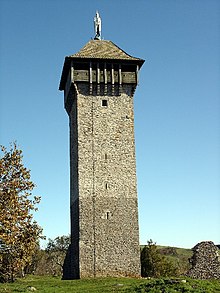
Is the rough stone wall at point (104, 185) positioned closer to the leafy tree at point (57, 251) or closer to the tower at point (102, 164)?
the tower at point (102, 164)

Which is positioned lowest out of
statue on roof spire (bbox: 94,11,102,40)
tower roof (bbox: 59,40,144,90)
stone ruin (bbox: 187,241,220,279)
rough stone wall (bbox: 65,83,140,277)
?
stone ruin (bbox: 187,241,220,279)

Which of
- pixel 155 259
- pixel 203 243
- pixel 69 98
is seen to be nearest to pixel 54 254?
pixel 155 259

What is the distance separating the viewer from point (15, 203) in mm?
19172

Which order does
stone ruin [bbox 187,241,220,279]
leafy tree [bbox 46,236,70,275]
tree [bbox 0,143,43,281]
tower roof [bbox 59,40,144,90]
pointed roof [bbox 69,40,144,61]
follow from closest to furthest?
tree [bbox 0,143,43,281] < stone ruin [bbox 187,241,220,279] < tower roof [bbox 59,40,144,90] < pointed roof [bbox 69,40,144,61] < leafy tree [bbox 46,236,70,275]

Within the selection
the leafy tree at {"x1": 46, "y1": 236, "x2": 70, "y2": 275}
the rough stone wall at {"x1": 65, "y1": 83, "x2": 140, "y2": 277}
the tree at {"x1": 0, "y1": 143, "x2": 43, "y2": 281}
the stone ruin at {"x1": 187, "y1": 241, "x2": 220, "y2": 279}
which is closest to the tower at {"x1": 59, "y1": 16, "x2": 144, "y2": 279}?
the rough stone wall at {"x1": 65, "y1": 83, "x2": 140, "y2": 277}

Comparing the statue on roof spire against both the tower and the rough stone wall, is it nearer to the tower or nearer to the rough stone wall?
the tower

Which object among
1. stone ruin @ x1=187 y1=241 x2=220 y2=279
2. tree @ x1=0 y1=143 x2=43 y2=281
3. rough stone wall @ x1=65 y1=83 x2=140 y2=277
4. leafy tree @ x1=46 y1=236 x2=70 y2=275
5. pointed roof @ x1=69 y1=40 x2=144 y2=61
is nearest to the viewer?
tree @ x1=0 y1=143 x2=43 y2=281

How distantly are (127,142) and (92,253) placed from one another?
7.52 metres

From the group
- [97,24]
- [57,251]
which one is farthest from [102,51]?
[57,251]

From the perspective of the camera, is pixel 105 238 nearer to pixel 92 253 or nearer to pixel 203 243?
pixel 92 253

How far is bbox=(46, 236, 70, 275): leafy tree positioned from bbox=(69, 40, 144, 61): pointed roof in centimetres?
2847

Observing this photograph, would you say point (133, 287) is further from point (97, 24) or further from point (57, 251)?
point (57, 251)

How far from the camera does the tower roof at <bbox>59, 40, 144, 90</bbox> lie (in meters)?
32.9

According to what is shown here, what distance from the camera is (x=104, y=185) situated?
3156cm
